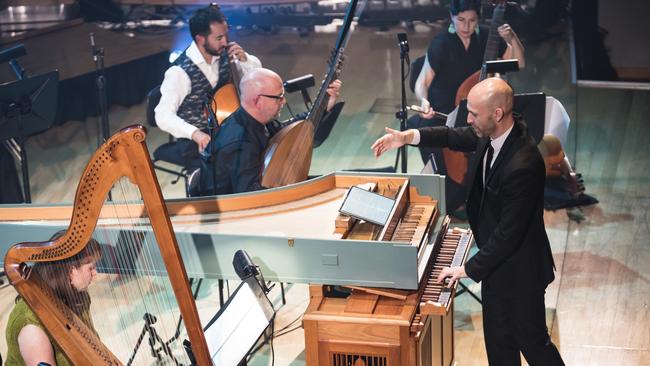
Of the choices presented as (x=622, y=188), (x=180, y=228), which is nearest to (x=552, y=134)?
(x=622, y=188)

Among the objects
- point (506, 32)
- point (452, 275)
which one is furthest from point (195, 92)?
point (452, 275)

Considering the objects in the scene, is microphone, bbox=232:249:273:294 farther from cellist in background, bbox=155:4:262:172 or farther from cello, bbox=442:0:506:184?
cello, bbox=442:0:506:184

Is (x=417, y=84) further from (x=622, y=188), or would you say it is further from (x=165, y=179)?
(x=165, y=179)

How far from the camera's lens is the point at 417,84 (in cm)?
673

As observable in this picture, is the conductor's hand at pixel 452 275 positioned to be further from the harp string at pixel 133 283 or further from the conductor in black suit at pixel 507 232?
the harp string at pixel 133 283

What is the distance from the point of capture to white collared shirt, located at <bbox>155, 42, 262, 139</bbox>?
227 inches

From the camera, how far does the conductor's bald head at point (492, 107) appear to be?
379cm

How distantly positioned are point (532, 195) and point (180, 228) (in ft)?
5.02

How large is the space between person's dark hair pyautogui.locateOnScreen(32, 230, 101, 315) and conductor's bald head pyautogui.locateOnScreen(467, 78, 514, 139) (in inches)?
63.9

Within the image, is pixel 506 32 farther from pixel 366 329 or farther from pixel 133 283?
pixel 366 329

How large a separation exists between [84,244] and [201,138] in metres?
2.32

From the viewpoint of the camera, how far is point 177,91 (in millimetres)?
6008

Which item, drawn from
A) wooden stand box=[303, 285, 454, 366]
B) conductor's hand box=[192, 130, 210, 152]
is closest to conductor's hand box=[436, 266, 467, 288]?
wooden stand box=[303, 285, 454, 366]

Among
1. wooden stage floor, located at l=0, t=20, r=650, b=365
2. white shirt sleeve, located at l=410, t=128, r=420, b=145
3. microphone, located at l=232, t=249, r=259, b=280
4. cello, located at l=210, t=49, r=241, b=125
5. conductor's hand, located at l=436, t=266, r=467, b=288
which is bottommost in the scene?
wooden stage floor, located at l=0, t=20, r=650, b=365
